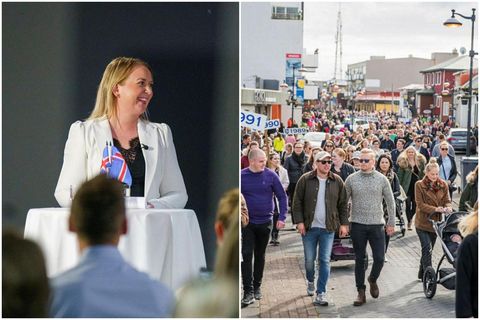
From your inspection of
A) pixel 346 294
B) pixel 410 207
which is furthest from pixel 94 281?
pixel 410 207

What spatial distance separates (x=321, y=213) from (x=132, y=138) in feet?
11.2

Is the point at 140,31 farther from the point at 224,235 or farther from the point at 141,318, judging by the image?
the point at 141,318

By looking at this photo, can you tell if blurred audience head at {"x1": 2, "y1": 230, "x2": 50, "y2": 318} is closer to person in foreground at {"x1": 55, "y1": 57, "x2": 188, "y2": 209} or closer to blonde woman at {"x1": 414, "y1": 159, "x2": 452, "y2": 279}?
person in foreground at {"x1": 55, "y1": 57, "x2": 188, "y2": 209}

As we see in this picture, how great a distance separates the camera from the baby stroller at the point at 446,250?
8.01 meters

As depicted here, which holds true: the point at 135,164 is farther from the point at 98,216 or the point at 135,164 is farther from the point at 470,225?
the point at 470,225

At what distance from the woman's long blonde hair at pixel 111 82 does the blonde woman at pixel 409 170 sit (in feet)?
26.6

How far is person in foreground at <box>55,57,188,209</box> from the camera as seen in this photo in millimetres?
5043

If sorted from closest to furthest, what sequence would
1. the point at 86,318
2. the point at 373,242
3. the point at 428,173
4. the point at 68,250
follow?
the point at 86,318 < the point at 68,250 < the point at 373,242 < the point at 428,173

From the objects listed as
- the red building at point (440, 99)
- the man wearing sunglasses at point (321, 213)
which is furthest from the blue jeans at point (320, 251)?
the red building at point (440, 99)

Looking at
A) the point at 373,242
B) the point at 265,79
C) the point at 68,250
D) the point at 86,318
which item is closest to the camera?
the point at 86,318

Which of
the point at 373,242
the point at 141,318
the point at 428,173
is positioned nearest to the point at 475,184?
the point at 428,173

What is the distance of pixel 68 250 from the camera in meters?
4.92

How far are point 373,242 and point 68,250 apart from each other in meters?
3.99

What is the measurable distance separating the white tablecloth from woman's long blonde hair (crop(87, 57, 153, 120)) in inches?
24.2
